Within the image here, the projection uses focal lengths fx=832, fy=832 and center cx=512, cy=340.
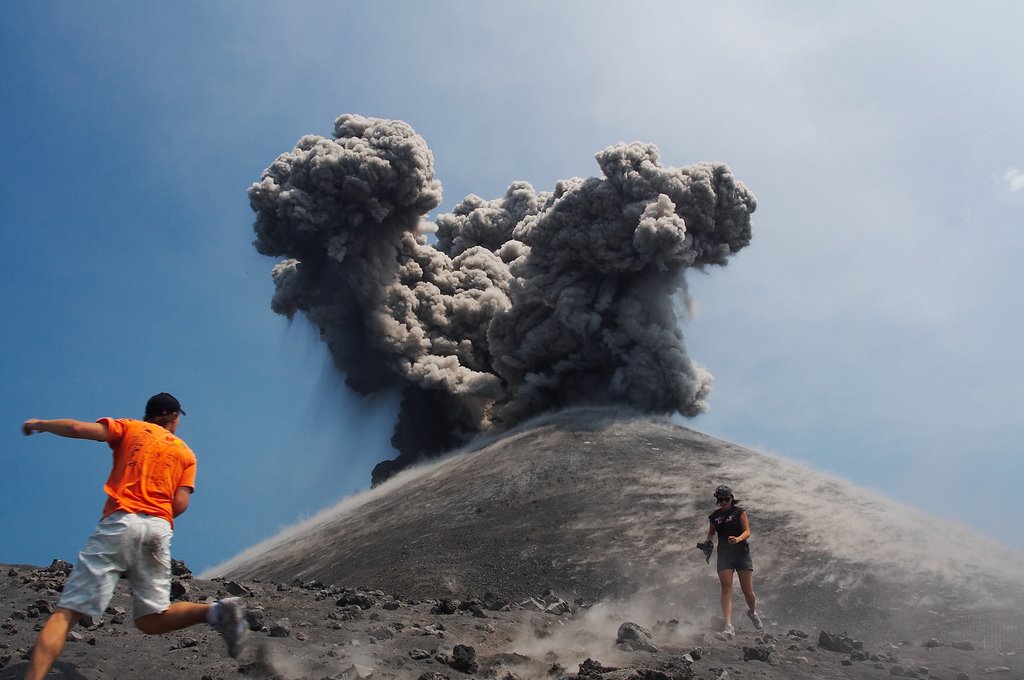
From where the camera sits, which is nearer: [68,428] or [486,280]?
[68,428]

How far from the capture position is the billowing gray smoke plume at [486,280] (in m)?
38.5

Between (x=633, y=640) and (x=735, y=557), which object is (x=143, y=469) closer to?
(x=633, y=640)

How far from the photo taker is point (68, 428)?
5.19 m

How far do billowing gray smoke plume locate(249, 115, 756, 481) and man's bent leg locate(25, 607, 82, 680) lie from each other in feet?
108

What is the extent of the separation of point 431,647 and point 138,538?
3352 mm

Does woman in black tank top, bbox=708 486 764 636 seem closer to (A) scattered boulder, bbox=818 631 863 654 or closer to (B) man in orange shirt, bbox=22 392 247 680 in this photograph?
(A) scattered boulder, bbox=818 631 863 654

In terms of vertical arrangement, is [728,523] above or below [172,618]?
above

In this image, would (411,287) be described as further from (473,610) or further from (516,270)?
(473,610)

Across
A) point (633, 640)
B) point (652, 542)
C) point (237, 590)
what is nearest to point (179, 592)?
point (237, 590)

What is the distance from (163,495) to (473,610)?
506 cm

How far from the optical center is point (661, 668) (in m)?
7.14

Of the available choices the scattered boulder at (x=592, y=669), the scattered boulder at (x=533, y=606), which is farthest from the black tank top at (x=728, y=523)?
the scattered boulder at (x=592, y=669)

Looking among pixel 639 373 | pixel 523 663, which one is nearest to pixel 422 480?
pixel 639 373

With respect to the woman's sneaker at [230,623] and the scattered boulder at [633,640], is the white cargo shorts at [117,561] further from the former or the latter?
the scattered boulder at [633,640]
